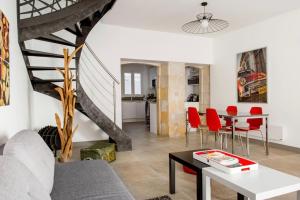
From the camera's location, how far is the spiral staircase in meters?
2.92

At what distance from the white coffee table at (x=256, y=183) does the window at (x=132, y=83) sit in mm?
8296

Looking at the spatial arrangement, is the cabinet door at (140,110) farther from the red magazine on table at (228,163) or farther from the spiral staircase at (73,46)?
the red magazine on table at (228,163)

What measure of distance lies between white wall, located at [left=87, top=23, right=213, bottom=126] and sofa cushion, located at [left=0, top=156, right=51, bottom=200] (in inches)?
167

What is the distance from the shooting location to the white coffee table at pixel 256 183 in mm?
1474

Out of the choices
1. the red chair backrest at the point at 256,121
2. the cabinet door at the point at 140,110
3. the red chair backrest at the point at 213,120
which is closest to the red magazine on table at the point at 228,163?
the red chair backrest at the point at 213,120

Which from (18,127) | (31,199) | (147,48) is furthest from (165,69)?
(31,199)

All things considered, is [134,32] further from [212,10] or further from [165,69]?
[212,10]

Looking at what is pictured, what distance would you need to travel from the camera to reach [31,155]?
155 cm

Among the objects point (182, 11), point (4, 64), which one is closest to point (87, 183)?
point (4, 64)

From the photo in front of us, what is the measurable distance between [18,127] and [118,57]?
305cm

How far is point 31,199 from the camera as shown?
3.37ft

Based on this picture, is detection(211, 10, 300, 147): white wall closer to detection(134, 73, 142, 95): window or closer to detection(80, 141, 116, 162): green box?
detection(80, 141, 116, 162): green box

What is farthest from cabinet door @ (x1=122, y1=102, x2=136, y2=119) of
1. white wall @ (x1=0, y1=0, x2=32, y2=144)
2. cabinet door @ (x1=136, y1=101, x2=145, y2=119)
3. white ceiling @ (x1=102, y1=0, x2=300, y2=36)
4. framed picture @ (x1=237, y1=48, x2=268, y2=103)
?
white wall @ (x1=0, y1=0, x2=32, y2=144)

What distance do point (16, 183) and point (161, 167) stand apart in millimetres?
2778
